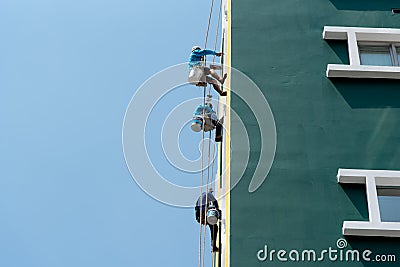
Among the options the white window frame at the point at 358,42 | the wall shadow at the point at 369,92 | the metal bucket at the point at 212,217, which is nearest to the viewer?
the wall shadow at the point at 369,92

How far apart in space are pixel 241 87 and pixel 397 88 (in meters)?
2.45

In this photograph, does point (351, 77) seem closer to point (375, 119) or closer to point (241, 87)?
point (375, 119)

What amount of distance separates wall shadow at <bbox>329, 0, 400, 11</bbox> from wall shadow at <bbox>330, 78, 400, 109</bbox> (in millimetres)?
1469

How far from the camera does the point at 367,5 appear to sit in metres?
13.9

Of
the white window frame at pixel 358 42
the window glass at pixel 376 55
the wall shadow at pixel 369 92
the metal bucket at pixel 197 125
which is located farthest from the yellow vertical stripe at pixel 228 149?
the window glass at pixel 376 55

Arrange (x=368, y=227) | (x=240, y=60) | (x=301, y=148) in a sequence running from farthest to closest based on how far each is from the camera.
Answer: (x=240, y=60) → (x=301, y=148) → (x=368, y=227)

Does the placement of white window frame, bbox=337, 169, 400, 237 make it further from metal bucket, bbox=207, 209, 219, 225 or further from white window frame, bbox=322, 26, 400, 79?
metal bucket, bbox=207, 209, 219, 225

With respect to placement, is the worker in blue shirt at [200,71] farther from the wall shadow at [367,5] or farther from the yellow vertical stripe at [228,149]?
the wall shadow at [367,5]

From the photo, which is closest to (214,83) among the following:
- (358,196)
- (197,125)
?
(197,125)

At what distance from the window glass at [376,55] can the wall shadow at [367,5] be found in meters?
0.68

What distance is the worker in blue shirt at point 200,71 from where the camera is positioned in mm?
14281

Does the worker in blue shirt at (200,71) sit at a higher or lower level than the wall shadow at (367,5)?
lower

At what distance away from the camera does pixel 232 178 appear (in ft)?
40.0

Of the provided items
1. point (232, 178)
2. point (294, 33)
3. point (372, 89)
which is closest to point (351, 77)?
point (372, 89)
